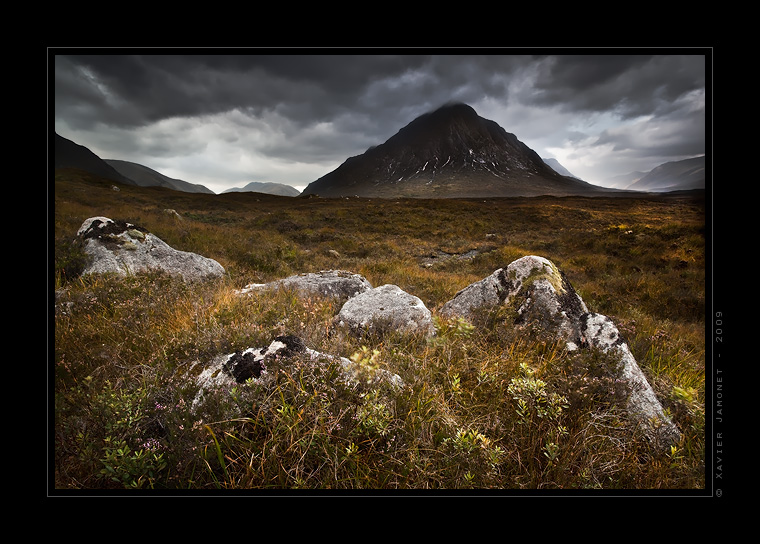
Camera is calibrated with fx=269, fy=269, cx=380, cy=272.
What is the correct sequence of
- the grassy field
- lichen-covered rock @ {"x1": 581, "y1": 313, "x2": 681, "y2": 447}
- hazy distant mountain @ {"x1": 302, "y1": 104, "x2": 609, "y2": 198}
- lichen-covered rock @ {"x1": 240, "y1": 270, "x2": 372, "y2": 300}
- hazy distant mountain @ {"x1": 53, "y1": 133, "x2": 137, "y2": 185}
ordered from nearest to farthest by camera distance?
the grassy field → lichen-covered rock @ {"x1": 581, "y1": 313, "x2": 681, "y2": 447} → hazy distant mountain @ {"x1": 53, "y1": 133, "x2": 137, "y2": 185} → lichen-covered rock @ {"x1": 240, "y1": 270, "x2": 372, "y2": 300} → hazy distant mountain @ {"x1": 302, "y1": 104, "x2": 609, "y2": 198}

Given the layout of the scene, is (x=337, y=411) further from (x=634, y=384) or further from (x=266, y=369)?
(x=634, y=384)

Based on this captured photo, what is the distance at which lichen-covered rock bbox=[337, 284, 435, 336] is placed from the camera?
3.61 metres

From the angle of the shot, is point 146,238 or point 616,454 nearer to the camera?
point 616,454

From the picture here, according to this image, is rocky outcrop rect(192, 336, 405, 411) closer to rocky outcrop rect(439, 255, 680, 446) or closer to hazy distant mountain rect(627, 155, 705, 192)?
rocky outcrop rect(439, 255, 680, 446)

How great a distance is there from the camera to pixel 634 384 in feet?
8.08

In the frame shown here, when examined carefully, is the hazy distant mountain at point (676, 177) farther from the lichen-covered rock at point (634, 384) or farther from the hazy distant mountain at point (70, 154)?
the hazy distant mountain at point (70, 154)

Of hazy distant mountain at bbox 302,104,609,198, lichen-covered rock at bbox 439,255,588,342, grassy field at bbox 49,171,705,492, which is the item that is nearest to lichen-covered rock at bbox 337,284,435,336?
grassy field at bbox 49,171,705,492

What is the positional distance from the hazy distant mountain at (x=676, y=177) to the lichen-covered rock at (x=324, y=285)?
172 inches

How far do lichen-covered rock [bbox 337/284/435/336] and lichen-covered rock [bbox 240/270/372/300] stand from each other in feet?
3.91

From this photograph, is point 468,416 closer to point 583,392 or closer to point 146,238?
point 583,392

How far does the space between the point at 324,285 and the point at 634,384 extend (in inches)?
185

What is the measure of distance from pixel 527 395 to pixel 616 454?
0.59 metres

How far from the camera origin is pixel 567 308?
3639 mm
